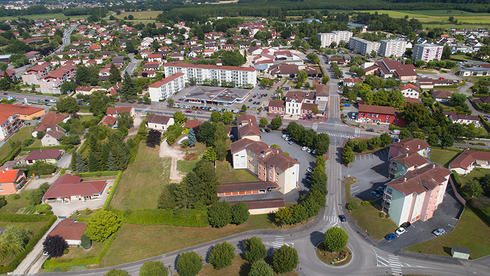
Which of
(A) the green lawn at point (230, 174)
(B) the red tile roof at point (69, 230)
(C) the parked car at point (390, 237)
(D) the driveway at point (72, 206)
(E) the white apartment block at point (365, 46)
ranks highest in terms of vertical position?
(E) the white apartment block at point (365, 46)

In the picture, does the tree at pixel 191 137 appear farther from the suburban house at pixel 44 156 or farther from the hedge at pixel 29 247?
the hedge at pixel 29 247

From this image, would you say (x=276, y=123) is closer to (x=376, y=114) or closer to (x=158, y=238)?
(x=376, y=114)

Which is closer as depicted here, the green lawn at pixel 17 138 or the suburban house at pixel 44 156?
the suburban house at pixel 44 156

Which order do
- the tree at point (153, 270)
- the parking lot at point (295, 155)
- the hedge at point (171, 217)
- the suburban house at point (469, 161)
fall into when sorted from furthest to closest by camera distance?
the suburban house at point (469, 161) < the parking lot at point (295, 155) < the hedge at point (171, 217) < the tree at point (153, 270)

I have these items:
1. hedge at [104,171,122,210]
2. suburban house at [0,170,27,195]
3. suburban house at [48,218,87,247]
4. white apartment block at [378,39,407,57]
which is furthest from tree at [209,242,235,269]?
white apartment block at [378,39,407,57]

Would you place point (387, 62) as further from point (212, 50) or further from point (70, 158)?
point (70, 158)

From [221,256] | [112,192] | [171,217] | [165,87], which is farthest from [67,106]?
[221,256]

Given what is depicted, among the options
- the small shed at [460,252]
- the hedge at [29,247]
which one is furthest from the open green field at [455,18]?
the hedge at [29,247]
